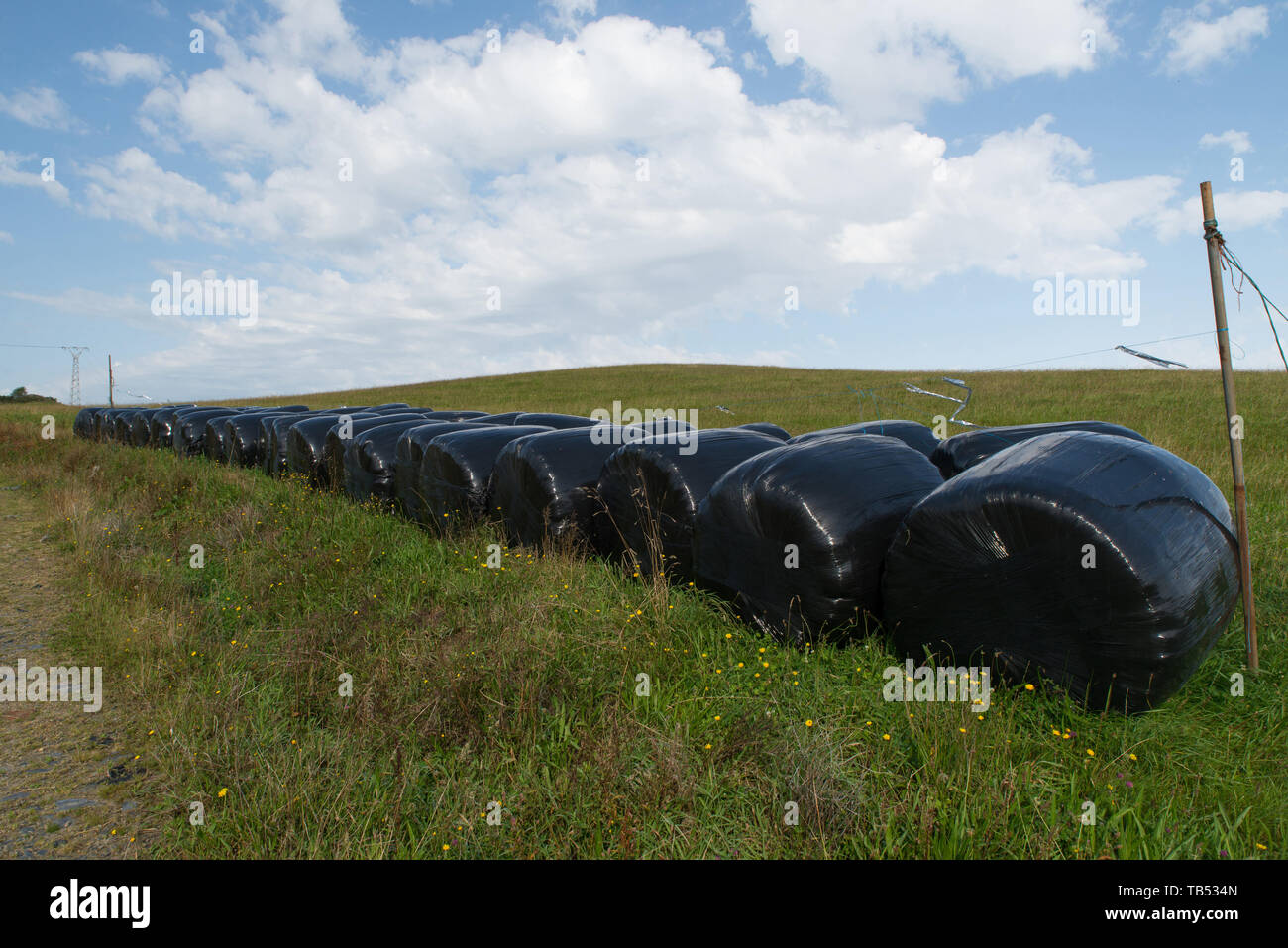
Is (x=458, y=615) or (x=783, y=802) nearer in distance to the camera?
(x=783, y=802)

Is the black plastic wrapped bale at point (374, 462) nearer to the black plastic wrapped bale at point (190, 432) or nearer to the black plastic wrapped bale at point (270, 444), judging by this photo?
the black plastic wrapped bale at point (270, 444)

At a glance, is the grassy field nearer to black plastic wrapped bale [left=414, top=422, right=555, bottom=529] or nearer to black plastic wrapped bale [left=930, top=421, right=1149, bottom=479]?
black plastic wrapped bale [left=414, top=422, right=555, bottom=529]

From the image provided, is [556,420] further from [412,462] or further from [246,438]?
[246,438]

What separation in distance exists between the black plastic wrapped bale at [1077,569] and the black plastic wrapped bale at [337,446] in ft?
27.0

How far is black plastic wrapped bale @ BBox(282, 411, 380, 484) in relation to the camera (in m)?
11.1

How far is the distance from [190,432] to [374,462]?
10595 mm

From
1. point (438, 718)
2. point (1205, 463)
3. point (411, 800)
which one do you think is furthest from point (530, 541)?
point (1205, 463)

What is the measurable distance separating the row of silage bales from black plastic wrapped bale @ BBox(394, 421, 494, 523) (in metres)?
2.38

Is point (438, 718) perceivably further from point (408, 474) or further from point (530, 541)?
point (408, 474)

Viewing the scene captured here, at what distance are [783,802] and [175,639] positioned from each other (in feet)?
12.9

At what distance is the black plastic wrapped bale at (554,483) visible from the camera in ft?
20.3

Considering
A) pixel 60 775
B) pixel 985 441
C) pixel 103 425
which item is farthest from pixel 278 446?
pixel 103 425

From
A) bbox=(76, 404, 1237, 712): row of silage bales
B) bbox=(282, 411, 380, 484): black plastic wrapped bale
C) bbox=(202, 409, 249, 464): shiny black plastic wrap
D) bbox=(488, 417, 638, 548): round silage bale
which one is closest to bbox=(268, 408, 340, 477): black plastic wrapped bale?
bbox=(282, 411, 380, 484): black plastic wrapped bale

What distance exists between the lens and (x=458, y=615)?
4.90 meters
